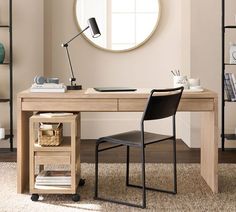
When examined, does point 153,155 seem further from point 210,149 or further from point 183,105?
point 183,105

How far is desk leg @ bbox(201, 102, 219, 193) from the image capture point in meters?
3.59

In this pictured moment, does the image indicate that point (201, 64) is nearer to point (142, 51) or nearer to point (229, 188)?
point (142, 51)

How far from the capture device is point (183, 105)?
3578mm

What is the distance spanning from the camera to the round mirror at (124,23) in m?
5.79

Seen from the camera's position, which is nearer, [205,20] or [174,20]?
[205,20]

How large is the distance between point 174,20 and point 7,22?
186cm

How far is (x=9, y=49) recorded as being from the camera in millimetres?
5184

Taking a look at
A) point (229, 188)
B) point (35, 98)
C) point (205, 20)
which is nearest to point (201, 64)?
Result: point (205, 20)

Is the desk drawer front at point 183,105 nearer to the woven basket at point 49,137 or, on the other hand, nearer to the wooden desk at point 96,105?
the wooden desk at point 96,105

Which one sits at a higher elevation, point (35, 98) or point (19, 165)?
point (35, 98)

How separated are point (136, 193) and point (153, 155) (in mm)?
1415

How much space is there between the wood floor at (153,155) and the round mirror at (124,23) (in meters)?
1.19

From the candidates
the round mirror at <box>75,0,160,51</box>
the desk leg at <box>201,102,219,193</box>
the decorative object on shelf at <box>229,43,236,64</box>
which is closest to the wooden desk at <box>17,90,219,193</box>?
the desk leg at <box>201,102,219,193</box>

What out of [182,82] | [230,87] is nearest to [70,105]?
[182,82]
